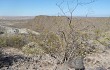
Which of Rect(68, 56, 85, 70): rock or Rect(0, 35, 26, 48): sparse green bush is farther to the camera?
Rect(0, 35, 26, 48): sparse green bush

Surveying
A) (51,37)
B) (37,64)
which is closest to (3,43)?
(37,64)

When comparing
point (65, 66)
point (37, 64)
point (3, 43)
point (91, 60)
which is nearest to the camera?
point (65, 66)

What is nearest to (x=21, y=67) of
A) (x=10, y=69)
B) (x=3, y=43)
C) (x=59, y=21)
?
(x=10, y=69)

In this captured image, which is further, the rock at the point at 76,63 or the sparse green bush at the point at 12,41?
the sparse green bush at the point at 12,41

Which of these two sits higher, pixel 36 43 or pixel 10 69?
pixel 36 43

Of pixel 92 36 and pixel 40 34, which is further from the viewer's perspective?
pixel 92 36

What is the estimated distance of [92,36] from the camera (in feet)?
39.2

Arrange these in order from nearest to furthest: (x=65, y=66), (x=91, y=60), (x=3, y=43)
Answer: (x=65, y=66)
(x=91, y=60)
(x=3, y=43)

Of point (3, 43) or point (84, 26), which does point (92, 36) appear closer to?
point (84, 26)

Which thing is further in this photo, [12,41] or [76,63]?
[12,41]

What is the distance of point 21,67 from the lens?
1129 centimetres

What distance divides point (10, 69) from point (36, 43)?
1.74 metres

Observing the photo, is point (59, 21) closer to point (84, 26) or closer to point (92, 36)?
point (84, 26)

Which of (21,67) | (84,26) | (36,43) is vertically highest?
(84,26)
